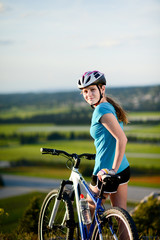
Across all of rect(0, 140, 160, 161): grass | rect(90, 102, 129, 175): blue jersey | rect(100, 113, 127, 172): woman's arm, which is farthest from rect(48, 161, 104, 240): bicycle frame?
rect(0, 140, 160, 161): grass

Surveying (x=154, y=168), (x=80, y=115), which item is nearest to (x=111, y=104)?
(x=154, y=168)

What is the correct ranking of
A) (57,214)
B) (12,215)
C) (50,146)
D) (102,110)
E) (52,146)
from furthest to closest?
(50,146) → (52,146) → (12,215) → (57,214) → (102,110)

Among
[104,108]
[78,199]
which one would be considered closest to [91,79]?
[104,108]

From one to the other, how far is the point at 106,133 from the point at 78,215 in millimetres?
703

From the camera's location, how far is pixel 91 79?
2906mm

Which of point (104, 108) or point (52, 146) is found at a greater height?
point (104, 108)

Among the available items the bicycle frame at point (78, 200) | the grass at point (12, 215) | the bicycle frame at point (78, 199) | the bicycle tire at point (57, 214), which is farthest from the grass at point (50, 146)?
the bicycle frame at point (78, 199)

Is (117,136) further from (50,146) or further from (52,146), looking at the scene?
A: (50,146)

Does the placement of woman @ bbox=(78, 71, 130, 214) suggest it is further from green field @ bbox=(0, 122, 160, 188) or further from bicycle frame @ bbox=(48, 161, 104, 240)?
green field @ bbox=(0, 122, 160, 188)

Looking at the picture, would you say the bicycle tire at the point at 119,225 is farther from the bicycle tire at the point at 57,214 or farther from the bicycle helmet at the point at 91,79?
the bicycle helmet at the point at 91,79

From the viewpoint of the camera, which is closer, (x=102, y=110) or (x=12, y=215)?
(x=102, y=110)

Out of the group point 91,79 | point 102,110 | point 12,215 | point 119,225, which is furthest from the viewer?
point 12,215

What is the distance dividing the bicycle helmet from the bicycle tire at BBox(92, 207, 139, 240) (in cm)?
95

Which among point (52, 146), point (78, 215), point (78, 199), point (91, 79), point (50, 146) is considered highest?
point (91, 79)
